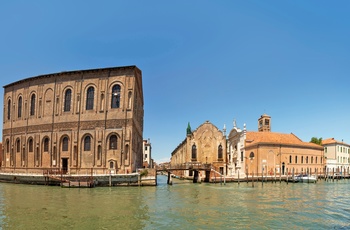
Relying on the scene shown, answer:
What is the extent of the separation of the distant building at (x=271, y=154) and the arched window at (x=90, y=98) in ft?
79.5

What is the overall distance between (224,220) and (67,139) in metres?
26.7

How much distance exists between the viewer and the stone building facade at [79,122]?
3481 centimetres

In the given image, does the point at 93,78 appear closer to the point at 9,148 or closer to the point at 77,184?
the point at 77,184

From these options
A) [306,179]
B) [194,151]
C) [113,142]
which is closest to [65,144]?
[113,142]

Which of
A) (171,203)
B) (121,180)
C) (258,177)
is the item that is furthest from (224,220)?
(258,177)

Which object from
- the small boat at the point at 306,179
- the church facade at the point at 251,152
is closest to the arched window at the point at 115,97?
the church facade at the point at 251,152

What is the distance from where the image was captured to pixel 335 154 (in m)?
66.6

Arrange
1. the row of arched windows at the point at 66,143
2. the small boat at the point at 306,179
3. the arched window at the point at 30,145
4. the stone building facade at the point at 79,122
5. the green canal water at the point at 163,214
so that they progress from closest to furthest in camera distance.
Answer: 1. the green canal water at the point at 163,214
2. the stone building facade at the point at 79,122
3. the row of arched windows at the point at 66,143
4. the arched window at the point at 30,145
5. the small boat at the point at 306,179

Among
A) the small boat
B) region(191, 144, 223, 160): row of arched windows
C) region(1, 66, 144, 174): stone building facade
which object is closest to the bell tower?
region(191, 144, 223, 160): row of arched windows

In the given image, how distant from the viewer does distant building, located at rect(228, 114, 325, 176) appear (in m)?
49.0

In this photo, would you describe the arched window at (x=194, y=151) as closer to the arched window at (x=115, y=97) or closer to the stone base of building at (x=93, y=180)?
the stone base of building at (x=93, y=180)

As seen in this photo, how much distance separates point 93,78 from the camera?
36625 mm

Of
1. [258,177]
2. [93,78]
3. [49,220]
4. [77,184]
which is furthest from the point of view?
[258,177]

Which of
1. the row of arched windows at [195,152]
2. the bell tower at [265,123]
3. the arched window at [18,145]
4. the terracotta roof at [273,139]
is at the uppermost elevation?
the bell tower at [265,123]
